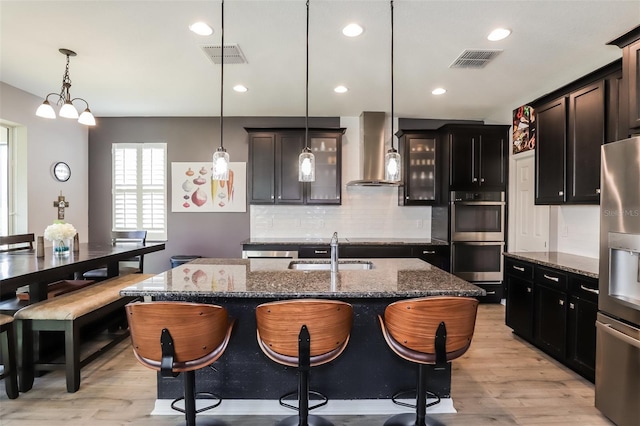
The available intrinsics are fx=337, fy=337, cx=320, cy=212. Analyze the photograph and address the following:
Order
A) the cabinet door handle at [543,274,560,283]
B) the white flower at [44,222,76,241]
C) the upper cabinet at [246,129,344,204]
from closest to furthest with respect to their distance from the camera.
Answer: the cabinet door handle at [543,274,560,283], the white flower at [44,222,76,241], the upper cabinet at [246,129,344,204]

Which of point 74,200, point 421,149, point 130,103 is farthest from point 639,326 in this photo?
point 74,200

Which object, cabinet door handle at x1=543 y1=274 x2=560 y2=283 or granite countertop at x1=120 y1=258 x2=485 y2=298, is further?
cabinet door handle at x1=543 y1=274 x2=560 y2=283

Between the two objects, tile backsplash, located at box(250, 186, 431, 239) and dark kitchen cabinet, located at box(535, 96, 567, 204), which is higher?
dark kitchen cabinet, located at box(535, 96, 567, 204)

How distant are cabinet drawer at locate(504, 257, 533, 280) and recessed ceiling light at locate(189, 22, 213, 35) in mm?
3610

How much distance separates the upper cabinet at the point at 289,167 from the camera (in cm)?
488

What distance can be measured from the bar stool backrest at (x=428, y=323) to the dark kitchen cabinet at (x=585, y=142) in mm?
1941

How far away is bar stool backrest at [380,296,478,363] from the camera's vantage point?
1750mm

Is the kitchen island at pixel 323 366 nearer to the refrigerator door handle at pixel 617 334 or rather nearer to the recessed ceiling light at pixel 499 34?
the refrigerator door handle at pixel 617 334

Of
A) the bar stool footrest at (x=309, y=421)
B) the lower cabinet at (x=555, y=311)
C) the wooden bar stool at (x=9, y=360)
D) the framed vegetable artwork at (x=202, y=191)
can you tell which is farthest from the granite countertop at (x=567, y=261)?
the wooden bar stool at (x=9, y=360)

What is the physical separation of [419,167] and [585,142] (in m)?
2.20

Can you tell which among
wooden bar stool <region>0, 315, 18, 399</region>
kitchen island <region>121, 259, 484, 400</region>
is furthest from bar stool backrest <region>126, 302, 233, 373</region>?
wooden bar stool <region>0, 315, 18, 399</region>

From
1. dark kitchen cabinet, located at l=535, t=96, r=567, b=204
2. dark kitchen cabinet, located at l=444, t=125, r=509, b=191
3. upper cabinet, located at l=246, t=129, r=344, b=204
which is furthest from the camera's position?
upper cabinet, located at l=246, t=129, r=344, b=204

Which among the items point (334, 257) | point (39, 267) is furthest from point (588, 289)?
point (39, 267)

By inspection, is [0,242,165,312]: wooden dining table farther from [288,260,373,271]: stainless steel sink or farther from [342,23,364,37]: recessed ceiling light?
[342,23,364,37]: recessed ceiling light
